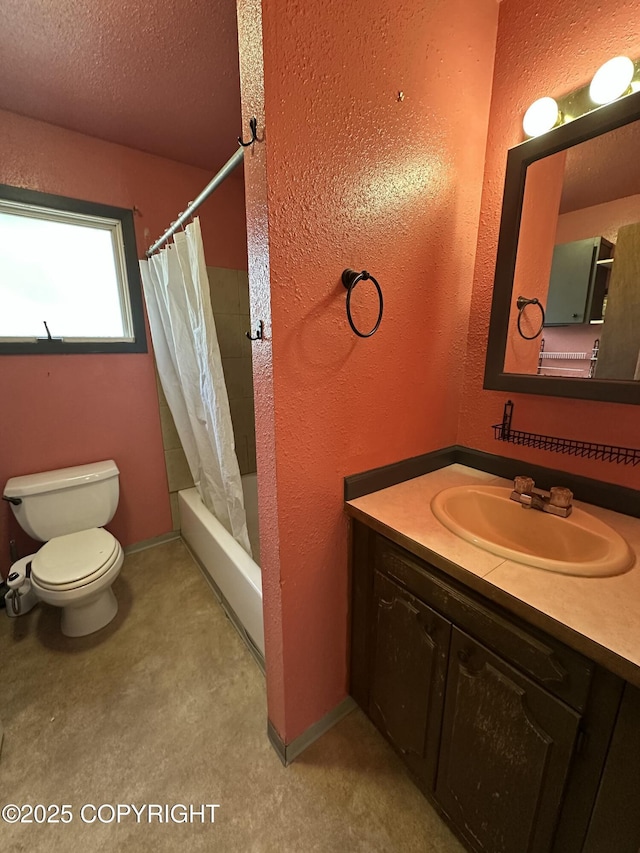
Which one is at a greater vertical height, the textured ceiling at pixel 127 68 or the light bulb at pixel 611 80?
the textured ceiling at pixel 127 68

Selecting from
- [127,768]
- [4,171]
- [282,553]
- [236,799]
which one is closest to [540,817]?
[282,553]

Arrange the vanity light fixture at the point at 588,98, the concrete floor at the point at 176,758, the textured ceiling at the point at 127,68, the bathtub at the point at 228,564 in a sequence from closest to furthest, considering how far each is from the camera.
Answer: the vanity light fixture at the point at 588,98
the concrete floor at the point at 176,758
the textured ceiling at the point at 127,68
the bathtub at the point at 228,564

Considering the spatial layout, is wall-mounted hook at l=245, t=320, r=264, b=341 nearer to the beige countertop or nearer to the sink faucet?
the beige countertop

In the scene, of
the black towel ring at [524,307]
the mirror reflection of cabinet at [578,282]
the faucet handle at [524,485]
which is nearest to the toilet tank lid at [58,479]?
the faucet handle at [524,485]

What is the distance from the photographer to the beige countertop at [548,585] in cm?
60

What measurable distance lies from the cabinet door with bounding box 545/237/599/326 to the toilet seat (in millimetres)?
2116

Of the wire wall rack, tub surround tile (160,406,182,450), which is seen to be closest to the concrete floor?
tub surround tile (160,406,182,450)

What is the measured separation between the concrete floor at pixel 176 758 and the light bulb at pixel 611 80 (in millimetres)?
2169

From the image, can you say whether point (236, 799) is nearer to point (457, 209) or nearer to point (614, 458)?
point (614, 458)

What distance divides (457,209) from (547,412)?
785mm

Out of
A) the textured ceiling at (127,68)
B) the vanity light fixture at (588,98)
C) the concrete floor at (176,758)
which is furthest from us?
the textured ceiling at (127,68)

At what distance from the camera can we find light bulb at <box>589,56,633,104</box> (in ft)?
2.99

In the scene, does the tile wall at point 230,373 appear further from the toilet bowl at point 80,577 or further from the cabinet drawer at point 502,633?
the cabinet drawer at point 502,633

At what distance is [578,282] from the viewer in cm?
107
